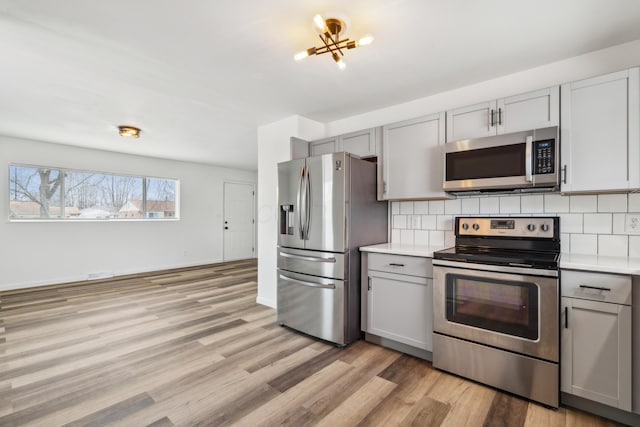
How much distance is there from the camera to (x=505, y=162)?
225 centimetres

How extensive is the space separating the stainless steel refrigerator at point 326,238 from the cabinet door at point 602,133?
59.7 inches

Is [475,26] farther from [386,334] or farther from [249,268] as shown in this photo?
[249,268]

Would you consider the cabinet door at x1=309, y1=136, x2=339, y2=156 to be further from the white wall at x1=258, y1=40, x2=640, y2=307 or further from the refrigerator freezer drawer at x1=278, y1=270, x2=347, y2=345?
the refrigerator freezer drawer at x1=278, y1=270, x2=347, y2=345

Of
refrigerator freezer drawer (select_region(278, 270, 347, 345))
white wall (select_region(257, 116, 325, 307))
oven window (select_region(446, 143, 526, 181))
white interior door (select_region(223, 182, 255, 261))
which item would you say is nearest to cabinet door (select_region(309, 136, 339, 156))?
white wall (select_region(257, 116, 325, 307))

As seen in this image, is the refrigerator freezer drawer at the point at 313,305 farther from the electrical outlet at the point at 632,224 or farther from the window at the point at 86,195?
the window at the point at 86,195

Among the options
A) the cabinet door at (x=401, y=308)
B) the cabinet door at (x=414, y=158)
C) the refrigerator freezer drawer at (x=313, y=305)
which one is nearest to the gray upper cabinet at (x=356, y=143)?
the cabinet door at (x=414, y=158)

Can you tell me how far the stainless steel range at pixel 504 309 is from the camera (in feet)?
6.10

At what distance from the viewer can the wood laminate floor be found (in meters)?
1.79

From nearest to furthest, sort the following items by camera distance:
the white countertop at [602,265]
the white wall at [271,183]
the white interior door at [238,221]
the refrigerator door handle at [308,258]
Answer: the white countertop at [602,265], the refrigerator door handle at [308,258], the white wall at [271,183], the white interior door at [238,221]

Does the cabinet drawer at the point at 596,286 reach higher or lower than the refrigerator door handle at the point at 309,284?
higher

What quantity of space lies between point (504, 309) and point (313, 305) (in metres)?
1.58

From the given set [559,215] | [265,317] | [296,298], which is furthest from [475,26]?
[265,317]

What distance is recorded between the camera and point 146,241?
6.21 m

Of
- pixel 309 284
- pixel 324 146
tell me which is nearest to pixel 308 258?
pixel 309 284
